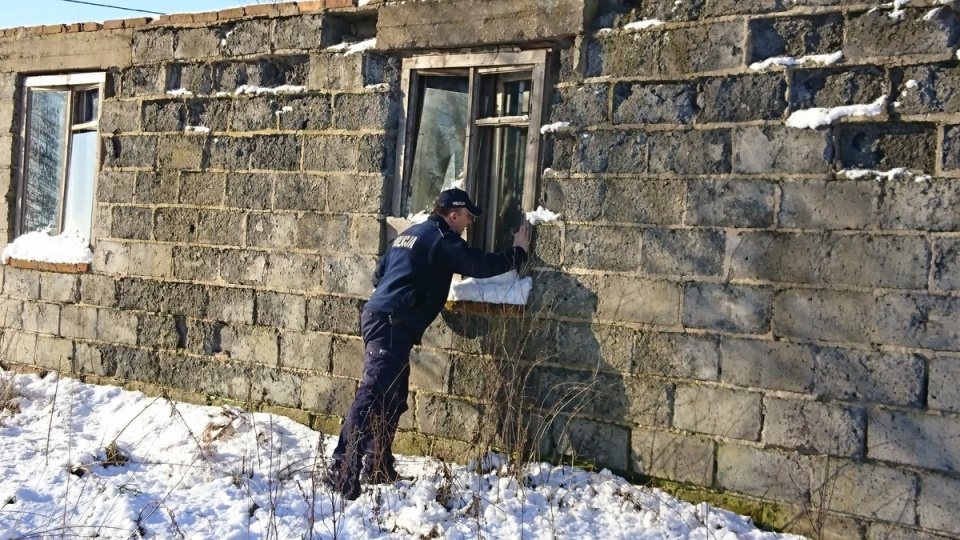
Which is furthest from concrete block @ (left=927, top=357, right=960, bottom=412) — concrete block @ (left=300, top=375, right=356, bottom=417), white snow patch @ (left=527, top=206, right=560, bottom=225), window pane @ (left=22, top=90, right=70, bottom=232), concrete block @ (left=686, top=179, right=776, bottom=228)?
window pane @ (left=22, top=90, right=70, bottom=232)

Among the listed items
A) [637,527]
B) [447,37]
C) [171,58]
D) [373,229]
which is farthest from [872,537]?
[171,58]

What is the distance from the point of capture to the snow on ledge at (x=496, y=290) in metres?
5.33

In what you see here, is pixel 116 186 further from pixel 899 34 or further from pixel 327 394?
pixel 899 34

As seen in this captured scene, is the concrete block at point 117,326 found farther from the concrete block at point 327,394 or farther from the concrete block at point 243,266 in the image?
the concrete block at point 327,394

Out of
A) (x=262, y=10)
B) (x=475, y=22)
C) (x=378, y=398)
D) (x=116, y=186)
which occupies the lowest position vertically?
(x=378, y=398)

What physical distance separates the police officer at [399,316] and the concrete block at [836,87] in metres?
1.79

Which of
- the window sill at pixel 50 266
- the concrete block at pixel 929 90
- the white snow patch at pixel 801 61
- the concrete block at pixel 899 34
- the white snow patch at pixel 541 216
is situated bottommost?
the window sill at pixel 50 266

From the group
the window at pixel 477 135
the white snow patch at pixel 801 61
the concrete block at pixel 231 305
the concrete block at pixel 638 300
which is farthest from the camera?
the concrete block at pixel 231 305

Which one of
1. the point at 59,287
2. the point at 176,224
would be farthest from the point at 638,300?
the point at 59,287

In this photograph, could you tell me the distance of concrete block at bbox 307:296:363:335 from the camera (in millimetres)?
5910

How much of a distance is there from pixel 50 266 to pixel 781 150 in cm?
589

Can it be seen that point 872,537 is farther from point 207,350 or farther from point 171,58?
point 171,58

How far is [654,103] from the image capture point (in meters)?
5.02

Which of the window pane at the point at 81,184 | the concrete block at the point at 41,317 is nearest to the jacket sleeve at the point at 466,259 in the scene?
the window pane at the point at 81,184
